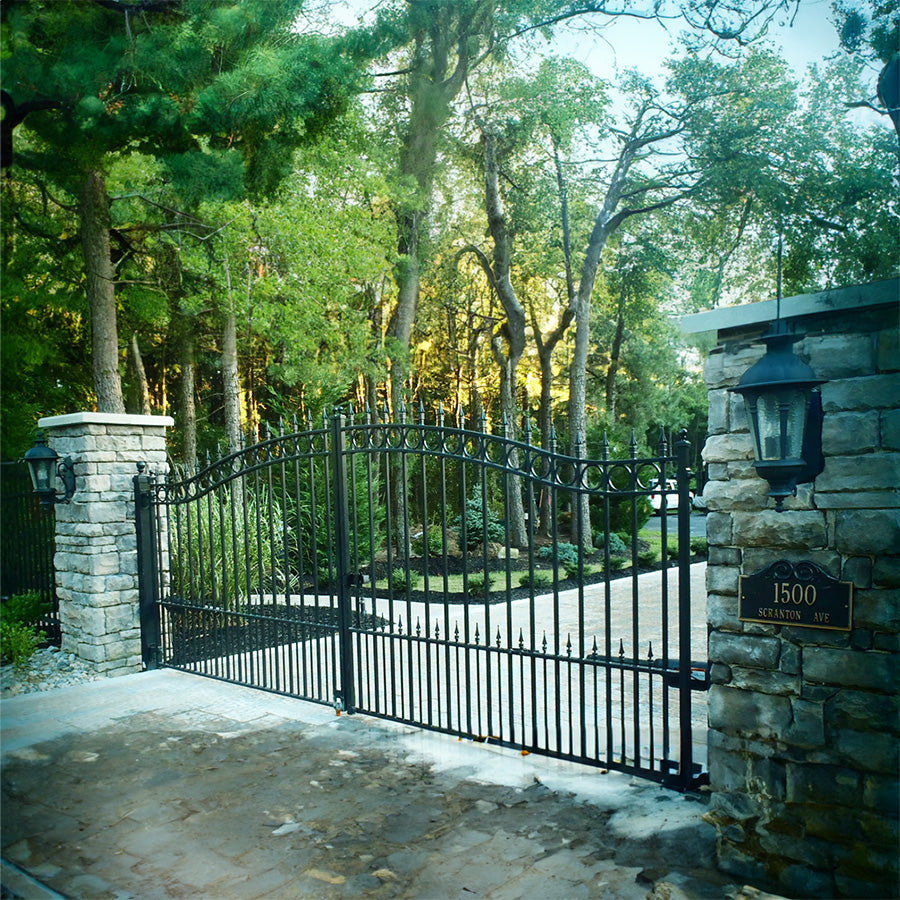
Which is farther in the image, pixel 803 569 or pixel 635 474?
pixel 635 474

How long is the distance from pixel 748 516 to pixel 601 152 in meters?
16.6

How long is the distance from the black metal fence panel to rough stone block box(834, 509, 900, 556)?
289 inches

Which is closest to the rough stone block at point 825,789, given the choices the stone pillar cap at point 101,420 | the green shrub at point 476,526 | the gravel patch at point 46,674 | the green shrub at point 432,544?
the stone pillar cap at point 101,420

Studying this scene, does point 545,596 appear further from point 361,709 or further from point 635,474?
point 635,474

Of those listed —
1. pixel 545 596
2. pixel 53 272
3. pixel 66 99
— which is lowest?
pixel 545 596

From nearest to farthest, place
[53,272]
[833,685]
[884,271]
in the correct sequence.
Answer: [833,685]
[884,271]
[53,272]

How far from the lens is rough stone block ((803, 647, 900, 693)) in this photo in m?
2.93

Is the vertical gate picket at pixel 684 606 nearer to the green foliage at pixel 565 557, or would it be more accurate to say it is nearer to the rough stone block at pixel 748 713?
the rough stone block at pixel 748 713

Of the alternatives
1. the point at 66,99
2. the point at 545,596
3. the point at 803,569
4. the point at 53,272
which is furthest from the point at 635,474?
the point at 53,272

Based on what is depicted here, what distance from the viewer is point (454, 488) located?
1794cm

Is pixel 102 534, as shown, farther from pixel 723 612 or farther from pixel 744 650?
pixel 744 650

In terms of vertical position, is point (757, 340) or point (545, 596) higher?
point (757, 340)

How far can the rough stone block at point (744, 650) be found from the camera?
127 inches

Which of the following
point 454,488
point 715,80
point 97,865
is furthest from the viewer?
point 454,488
